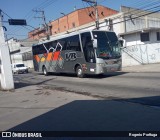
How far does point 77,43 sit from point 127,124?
13942mm

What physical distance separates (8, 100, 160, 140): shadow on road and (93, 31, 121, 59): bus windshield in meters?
9.32

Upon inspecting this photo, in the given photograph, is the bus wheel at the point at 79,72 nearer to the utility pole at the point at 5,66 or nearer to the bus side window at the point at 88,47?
the bus side window at the point at 88,47

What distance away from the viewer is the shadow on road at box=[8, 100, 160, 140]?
6031 millimetres

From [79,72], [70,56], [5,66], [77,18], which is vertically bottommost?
[79,72]

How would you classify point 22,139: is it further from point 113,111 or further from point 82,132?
point 113,111

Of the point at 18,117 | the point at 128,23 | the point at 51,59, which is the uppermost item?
the point at 128,23

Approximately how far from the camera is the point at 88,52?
1827 cm

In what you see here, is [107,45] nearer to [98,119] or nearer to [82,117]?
[82,117]

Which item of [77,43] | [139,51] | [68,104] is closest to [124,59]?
[139,51]

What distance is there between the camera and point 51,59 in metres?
24.6

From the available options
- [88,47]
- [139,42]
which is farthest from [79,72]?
[139,42]

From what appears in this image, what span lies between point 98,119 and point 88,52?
11.7m

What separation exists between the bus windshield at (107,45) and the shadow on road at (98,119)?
30.6 ft

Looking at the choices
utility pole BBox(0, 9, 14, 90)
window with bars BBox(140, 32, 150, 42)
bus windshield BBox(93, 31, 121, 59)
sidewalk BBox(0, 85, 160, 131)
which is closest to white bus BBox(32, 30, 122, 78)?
bus windshield BBox(93, 31, 121, 59)
